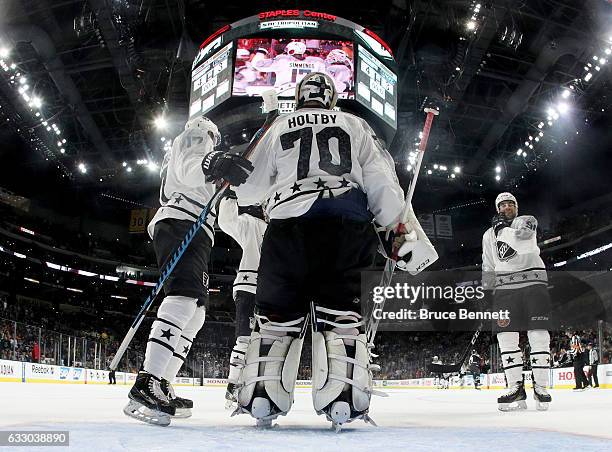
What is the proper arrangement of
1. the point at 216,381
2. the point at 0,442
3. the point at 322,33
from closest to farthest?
the point at 0,442 < the point at 322,33 < the point at 216,381

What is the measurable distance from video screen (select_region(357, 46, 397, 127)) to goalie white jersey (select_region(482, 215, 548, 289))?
9.24 m

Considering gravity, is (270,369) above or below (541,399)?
above

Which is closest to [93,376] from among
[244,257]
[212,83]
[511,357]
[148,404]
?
[212,83]

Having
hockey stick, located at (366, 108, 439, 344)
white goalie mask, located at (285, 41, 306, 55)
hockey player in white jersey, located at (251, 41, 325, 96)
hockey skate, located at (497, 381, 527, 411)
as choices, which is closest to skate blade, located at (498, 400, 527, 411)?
hockey skate, located at (497, 381, 527, 411)

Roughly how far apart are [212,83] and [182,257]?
1202 centimetres

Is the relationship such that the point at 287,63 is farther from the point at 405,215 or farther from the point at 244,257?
the point at 405,215

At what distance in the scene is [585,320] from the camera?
20891 mm

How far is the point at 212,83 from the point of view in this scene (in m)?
14.1

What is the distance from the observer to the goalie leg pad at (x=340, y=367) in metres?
2.01

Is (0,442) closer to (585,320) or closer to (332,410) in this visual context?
(332,410)

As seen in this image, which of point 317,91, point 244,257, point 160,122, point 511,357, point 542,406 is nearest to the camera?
point 317,91

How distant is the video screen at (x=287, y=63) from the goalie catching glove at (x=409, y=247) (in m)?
11.1

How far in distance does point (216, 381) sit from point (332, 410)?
21.5m

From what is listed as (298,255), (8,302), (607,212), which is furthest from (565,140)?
(8,302)
